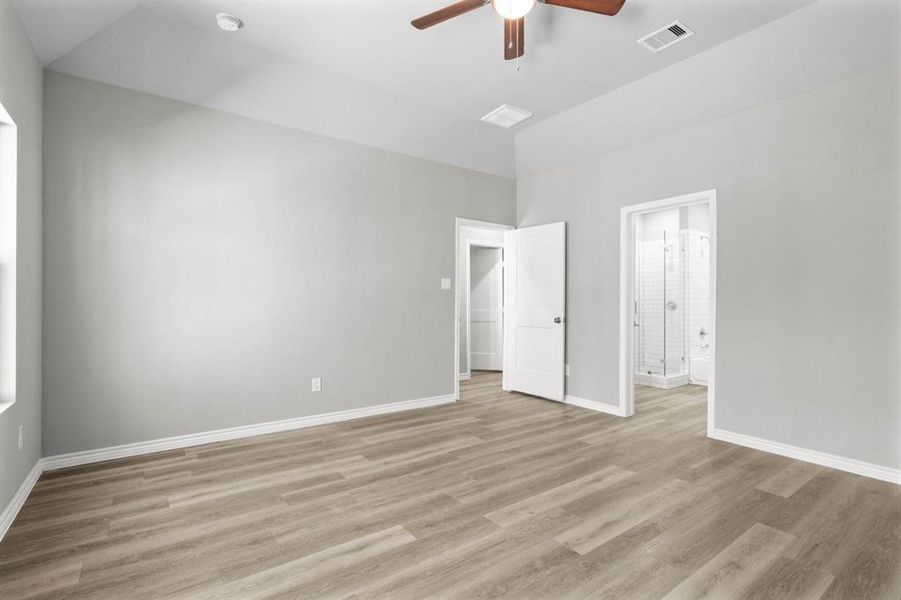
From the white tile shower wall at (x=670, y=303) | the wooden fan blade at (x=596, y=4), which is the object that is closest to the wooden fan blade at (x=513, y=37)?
the wooden fan blade at (x=596, y=4)

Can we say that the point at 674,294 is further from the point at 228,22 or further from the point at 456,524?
the point at 228,22

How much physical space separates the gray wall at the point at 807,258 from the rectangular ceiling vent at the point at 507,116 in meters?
1.31

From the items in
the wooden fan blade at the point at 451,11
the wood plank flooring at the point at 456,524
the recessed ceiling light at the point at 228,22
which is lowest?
the wood plank flooring at the point at 456,524

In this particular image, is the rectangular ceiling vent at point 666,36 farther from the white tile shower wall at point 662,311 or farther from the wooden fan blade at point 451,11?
the white tile shower wall at point 662,311

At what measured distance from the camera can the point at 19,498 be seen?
2.60 m

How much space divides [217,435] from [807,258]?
16.5ft

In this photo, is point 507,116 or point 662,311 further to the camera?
point 662,311

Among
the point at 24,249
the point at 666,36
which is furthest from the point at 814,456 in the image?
the point at 24,249

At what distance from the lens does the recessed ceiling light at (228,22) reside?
3146mm

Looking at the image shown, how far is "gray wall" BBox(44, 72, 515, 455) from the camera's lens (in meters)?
3.28

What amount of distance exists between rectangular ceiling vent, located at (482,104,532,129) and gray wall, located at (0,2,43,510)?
12.1 ft

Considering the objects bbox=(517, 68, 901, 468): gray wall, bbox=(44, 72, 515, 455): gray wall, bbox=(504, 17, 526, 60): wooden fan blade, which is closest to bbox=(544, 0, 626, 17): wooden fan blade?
bbox=(504, 17, 526, 60): wooden fan blade

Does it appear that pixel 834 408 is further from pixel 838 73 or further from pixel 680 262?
pixel 680 262

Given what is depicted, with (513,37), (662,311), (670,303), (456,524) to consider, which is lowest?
(456,524)
